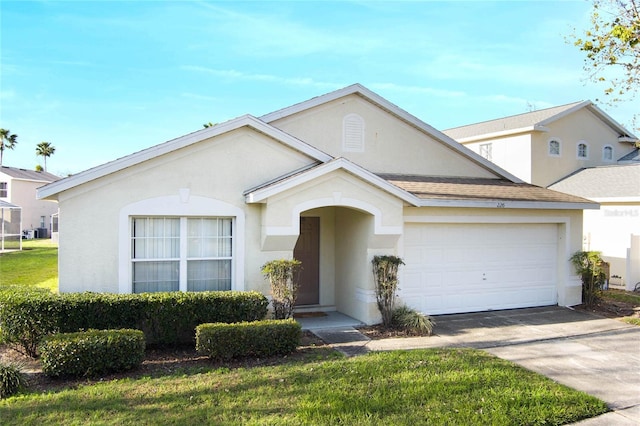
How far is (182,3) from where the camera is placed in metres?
10.3

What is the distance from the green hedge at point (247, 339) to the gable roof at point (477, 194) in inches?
187

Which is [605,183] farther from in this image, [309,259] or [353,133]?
[309,259]

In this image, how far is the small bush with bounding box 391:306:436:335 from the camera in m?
9.98

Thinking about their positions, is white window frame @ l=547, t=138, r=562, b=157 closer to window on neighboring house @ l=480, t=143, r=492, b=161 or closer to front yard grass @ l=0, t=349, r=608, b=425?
window on neighboring house @ l=480, t=143, r=492, b=161

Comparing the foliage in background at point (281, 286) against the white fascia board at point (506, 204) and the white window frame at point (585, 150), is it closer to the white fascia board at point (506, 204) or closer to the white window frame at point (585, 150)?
the white fascia board at point (506, 204)

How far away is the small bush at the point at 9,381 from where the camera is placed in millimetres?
6434

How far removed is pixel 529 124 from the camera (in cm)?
2305

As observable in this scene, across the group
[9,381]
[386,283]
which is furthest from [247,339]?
[386,283]

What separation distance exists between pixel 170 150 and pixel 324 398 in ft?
19.6

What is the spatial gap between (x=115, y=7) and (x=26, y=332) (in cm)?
702

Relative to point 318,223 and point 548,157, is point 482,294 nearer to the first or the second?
point 318,223

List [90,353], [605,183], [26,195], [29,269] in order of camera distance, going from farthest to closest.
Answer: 1. [26,195]
2. [605,183]
3. [29,269]
4. [90,353]

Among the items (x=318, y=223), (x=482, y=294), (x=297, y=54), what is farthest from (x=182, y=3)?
(x=482, y=294)

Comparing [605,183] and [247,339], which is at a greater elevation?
[605,183]
